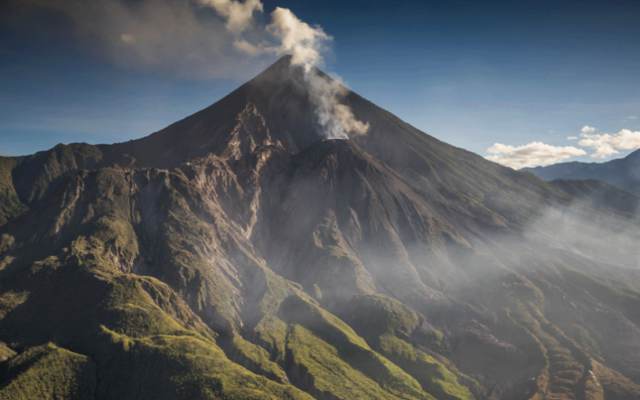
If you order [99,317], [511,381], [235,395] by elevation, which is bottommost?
[511,381]

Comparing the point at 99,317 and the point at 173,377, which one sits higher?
the point at 99,317

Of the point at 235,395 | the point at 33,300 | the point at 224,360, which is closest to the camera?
the point at 235,395

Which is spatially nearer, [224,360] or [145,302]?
[224,360]

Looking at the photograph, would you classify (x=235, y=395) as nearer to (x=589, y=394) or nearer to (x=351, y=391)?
(x=351, y=391)

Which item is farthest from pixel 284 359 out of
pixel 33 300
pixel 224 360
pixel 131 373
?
pixel 33 300

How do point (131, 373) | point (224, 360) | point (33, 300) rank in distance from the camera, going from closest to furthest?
1. point (131, 373)
2. point (224, 360)
3. point (33, 300)

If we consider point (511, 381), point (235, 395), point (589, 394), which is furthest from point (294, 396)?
point (589, 394)

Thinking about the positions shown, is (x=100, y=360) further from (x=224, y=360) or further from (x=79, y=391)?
(x=224, y=360)

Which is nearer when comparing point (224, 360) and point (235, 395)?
point (235, 395)

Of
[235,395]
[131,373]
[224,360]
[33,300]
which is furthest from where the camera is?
Answer: [33,300]
